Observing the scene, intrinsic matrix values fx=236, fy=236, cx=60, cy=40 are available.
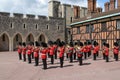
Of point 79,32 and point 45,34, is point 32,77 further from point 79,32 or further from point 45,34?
point 45,34

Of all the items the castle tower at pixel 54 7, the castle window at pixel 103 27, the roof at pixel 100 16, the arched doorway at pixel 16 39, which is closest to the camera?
the roof at pixel 100 16

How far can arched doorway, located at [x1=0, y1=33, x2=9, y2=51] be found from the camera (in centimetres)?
3694

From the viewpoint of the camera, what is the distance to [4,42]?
37219 mm

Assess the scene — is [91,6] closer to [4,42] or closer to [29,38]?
[29,38]

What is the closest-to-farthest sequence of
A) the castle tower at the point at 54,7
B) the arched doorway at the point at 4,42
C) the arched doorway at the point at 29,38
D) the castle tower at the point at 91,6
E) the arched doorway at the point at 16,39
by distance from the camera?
the castle tower at the point at 91,6 → the arched doorway at the point at 4,42 → the arched doorway at the point at 16,39 → the arched doorway at the point at 29,38 → the castle tower at the point at 54,7

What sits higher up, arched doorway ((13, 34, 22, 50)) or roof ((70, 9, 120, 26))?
roof ((70, 9, 120, 26))

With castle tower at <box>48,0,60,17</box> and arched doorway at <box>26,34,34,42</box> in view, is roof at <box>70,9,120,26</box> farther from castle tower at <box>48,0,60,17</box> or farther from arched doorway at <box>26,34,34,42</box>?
castle tower at <box>48,0,60,17</box>

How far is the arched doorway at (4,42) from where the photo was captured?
36938 mm

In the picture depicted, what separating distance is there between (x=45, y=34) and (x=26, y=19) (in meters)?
4.33

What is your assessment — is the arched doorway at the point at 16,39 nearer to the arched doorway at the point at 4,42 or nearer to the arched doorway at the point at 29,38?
the arched doorway at the point at 4,42

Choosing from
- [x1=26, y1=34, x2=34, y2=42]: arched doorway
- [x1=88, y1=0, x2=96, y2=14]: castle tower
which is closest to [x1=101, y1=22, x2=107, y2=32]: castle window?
[x1=88, y1=0, x2=96, y2=14]: castle tower

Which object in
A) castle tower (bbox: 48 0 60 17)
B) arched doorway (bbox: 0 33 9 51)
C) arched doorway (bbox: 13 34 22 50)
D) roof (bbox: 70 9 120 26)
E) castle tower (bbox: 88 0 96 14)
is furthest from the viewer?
castle tower (bbox: 48 0 60 17)

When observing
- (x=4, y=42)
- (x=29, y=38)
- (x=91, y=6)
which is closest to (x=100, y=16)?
(x=91, y=6)

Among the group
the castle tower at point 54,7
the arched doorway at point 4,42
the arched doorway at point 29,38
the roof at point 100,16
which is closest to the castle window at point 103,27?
the roof at point 100,16
